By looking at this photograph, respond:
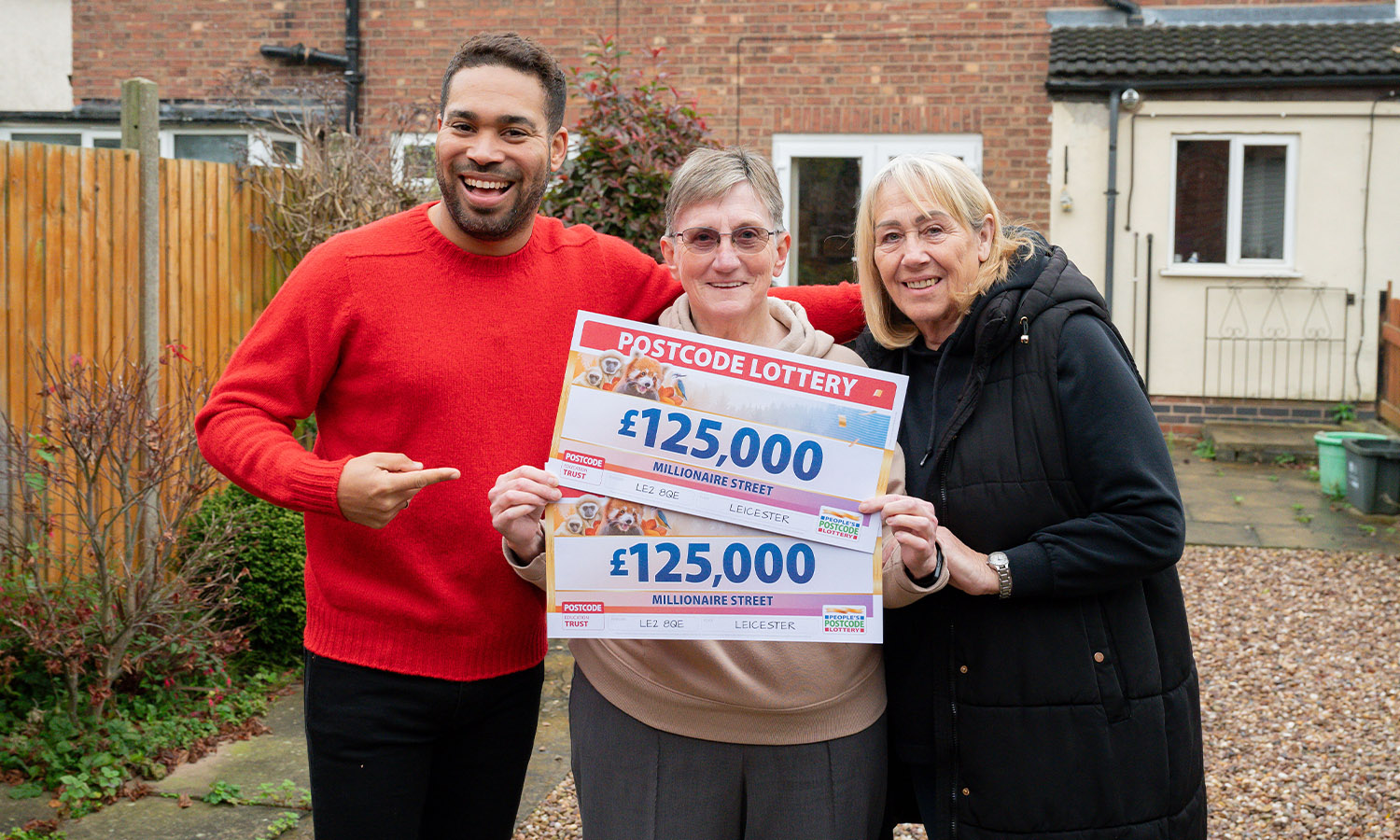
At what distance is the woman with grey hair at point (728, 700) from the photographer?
221 cm

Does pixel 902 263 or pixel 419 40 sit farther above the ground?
pixel 419 40

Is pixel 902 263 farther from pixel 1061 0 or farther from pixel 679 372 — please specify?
pixel 1061 0

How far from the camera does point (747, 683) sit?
2.21 m

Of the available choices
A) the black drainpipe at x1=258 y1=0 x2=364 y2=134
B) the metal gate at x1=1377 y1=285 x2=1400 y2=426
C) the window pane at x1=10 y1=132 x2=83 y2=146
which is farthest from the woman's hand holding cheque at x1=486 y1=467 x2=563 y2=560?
the window pane at x1=10 y1=132 x2=83 y2=146

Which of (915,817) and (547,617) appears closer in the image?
(547,617)

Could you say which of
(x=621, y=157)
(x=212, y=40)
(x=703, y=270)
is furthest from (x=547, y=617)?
(x=212, y=40)

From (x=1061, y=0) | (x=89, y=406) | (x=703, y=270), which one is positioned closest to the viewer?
(x=703, y=270)

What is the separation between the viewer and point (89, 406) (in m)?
4.46

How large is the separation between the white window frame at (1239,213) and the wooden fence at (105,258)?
8.85 meters

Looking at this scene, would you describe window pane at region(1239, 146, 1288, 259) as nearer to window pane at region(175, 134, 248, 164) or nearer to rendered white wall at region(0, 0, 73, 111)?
window pane at region(175, 134, 248, 164)

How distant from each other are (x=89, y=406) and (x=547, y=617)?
308 cm

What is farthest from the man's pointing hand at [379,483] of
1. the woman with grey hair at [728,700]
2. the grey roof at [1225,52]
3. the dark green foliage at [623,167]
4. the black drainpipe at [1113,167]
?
the grey roof at [1225,52]

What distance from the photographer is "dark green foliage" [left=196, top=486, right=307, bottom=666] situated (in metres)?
5.22

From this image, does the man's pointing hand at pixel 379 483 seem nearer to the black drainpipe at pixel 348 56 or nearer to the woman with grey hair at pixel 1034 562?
the woman with grey hair at pixel 1034 562
